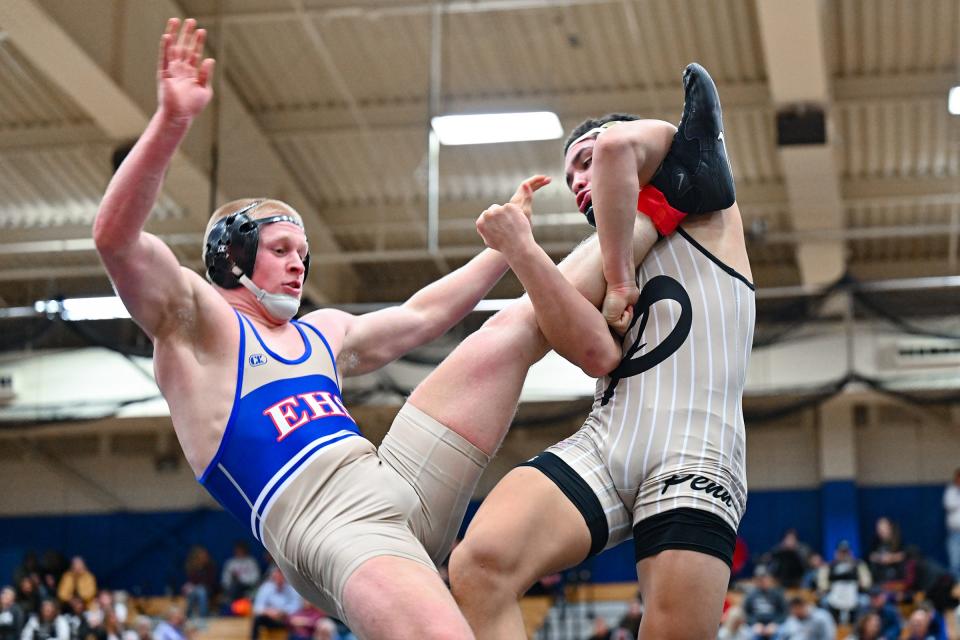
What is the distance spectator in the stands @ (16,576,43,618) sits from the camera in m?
18.8

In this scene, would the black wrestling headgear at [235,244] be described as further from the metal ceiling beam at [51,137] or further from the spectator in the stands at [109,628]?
the spectator in the stands at [109,628]

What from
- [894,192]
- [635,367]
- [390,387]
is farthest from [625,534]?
[894,192]

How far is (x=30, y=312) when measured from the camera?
1870cm

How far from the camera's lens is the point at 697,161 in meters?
4.17

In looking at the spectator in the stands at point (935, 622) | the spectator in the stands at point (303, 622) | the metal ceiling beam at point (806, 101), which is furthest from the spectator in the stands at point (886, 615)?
the spectator in the stands at point (303, 622)

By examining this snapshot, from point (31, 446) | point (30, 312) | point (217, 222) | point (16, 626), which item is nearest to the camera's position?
point (217, 222)

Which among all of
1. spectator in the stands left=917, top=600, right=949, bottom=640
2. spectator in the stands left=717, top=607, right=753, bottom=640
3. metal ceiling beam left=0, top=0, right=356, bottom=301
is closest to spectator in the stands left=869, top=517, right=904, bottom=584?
spectator in the stands left=917, top=600, right=949, bottom=640

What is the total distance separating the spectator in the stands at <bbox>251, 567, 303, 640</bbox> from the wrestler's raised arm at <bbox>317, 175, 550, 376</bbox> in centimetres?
1543

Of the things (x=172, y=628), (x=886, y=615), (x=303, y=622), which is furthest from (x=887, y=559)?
(x=172, y=628)

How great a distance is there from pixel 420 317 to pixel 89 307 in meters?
15.8

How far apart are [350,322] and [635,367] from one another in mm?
1022

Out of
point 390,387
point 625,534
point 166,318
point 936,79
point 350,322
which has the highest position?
point 936,79

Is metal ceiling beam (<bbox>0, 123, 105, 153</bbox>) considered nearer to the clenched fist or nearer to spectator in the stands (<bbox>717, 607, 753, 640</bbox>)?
spectator in the stands (<bbox>717, 607, 753, 640</bbox>)

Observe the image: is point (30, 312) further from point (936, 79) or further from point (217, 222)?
point (217, 222)
